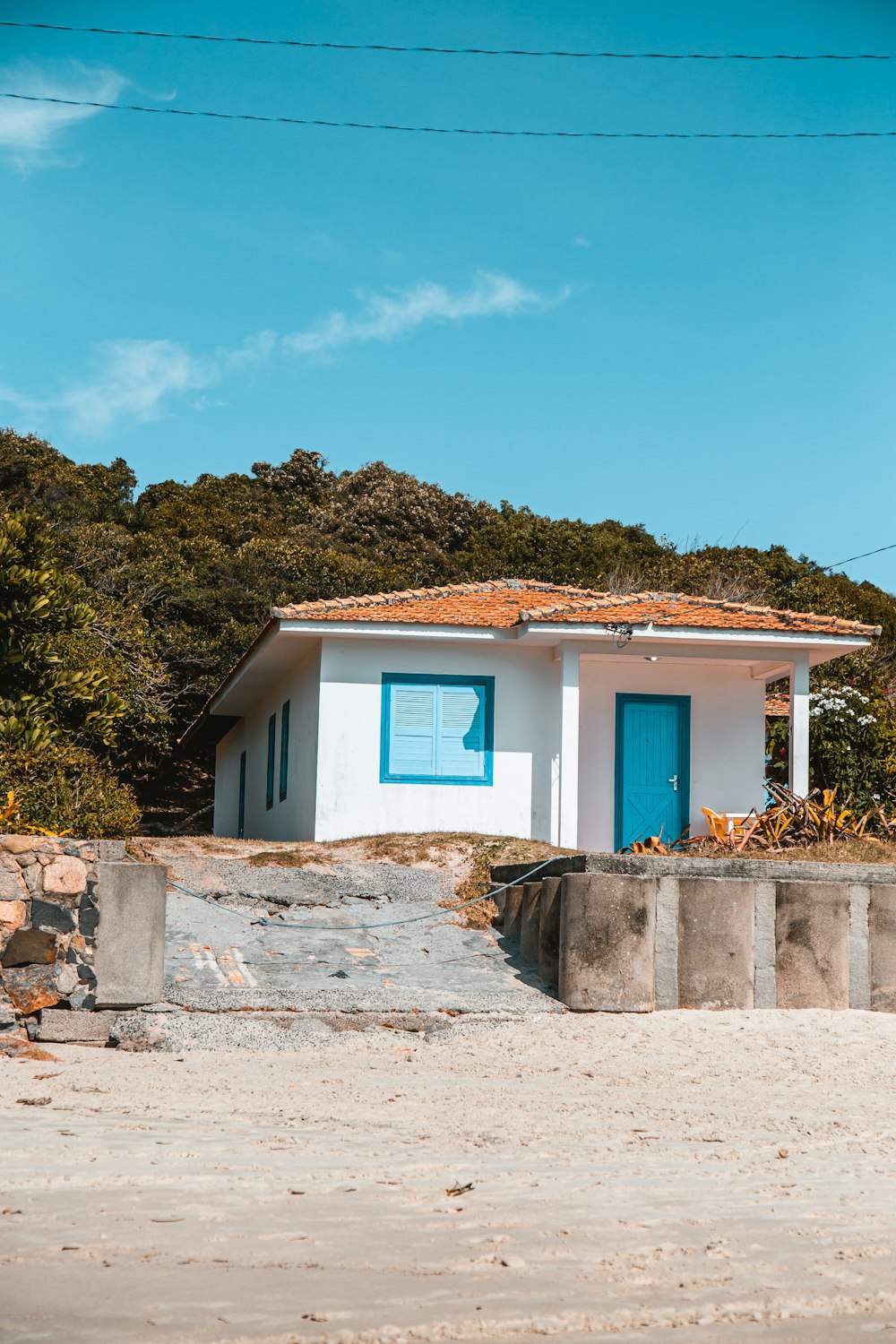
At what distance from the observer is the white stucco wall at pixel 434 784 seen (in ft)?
52.9

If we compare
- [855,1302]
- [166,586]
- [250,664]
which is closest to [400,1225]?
[855,1302]

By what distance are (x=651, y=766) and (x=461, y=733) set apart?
104 inches

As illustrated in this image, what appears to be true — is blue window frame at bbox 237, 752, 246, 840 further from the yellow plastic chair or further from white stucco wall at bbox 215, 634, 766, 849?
the yellow plastic chair

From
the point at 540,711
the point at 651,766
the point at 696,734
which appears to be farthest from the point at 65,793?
the point at 696,734

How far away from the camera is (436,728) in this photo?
1647 cm

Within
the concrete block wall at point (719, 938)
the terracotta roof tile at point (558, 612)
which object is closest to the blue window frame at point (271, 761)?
the terracotta roof tile at point (558, 612)

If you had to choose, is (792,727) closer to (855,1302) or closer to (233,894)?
(233,894)

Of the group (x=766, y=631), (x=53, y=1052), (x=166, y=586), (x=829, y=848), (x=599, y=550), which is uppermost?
(x=599, y=550)

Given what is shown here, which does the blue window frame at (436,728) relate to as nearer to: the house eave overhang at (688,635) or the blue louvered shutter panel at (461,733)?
the blue louvered shutter panel at (461,733)

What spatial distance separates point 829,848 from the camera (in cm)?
1112

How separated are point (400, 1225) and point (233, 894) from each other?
24.5 ft

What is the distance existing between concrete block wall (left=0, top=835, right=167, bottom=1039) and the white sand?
1.50 ft

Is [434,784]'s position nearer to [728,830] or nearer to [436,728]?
[436,728]

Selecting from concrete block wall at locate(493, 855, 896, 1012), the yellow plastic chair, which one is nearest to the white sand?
concrete block wall at locate(493, 855, 896, 1012)
